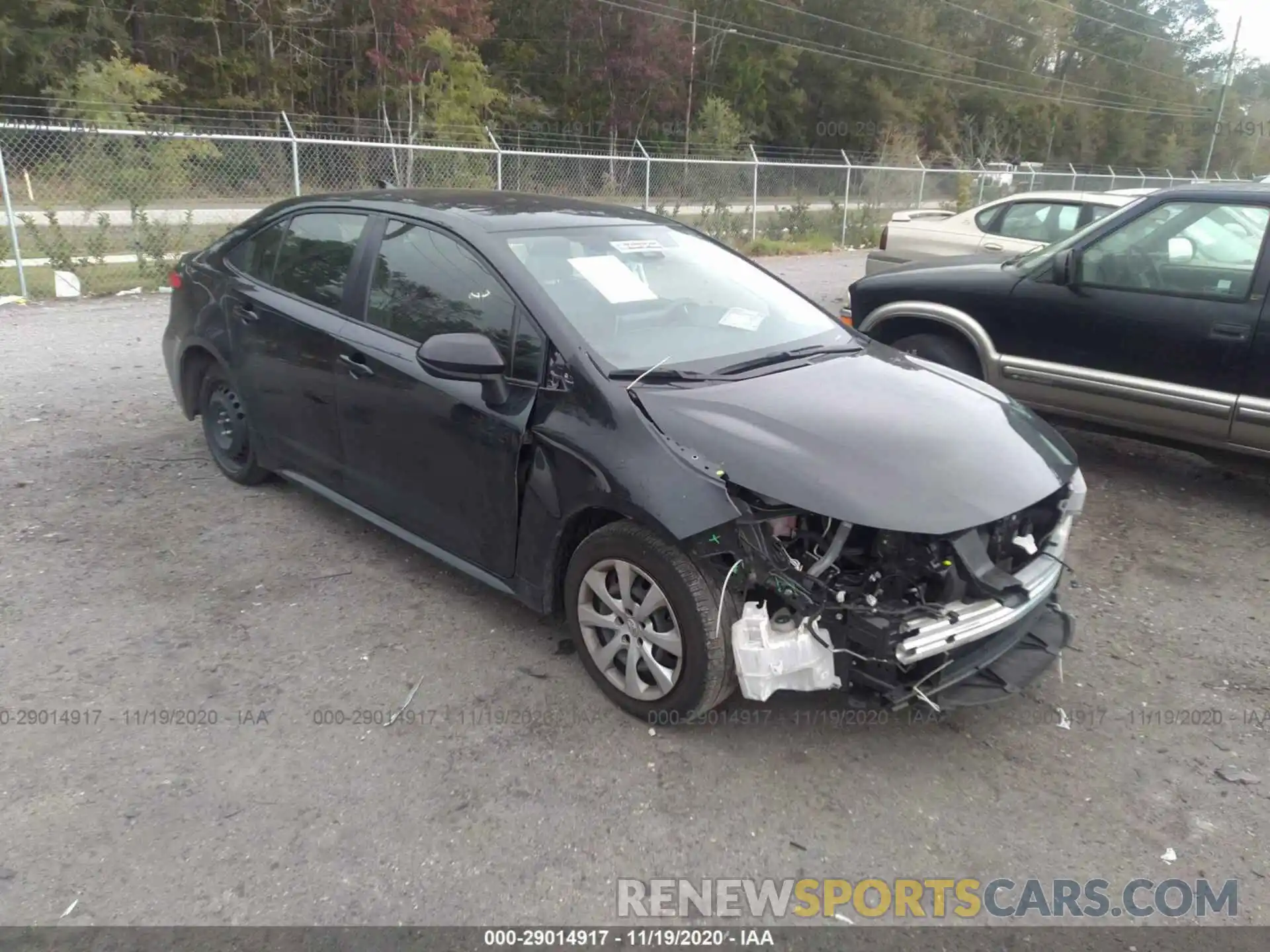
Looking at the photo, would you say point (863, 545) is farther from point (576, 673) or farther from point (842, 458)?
point (576, 673)

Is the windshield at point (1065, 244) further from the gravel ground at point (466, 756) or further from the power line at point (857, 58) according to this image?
the power line at point (857, 58)

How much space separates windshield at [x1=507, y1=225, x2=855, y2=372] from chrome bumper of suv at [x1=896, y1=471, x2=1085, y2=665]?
124 cm

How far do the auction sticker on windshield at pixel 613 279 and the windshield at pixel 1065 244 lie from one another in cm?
311

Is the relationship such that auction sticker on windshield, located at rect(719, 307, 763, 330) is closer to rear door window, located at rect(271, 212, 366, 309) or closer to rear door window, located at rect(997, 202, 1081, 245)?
rear door window, located at rect(271, 212, 366, 309)

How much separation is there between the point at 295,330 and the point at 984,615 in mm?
3182

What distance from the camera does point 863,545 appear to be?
2.96m

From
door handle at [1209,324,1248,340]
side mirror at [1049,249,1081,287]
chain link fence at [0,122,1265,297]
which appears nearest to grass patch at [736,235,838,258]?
chain link fence at [0,122,1265,297]

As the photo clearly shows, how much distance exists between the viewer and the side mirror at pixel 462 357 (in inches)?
127

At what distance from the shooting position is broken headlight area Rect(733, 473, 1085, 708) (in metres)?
2.79

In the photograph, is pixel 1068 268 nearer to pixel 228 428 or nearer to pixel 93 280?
pixel 228 428

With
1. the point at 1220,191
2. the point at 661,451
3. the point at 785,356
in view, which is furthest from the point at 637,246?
the point at 1220,191

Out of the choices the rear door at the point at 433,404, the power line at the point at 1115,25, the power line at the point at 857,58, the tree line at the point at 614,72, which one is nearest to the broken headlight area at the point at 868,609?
the rear door at the point at 433,404

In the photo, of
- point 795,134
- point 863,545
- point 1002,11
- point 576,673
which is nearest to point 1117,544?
point 863,545

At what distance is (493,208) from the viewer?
13.1 feet
